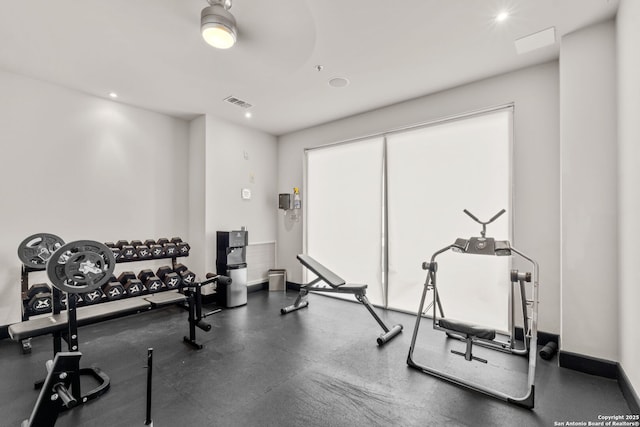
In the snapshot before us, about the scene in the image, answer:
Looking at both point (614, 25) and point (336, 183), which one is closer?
point (614, 25)

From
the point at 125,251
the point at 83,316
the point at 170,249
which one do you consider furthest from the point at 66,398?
the point at 170,249

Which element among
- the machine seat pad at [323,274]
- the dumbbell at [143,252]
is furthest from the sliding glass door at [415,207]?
the dumbbell at [143,252]

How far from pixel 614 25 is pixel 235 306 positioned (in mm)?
5344

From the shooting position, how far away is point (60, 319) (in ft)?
7.67

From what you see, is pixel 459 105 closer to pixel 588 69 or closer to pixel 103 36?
pixel 588 69

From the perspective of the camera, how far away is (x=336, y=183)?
4969 millimetres

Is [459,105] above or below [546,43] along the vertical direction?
below

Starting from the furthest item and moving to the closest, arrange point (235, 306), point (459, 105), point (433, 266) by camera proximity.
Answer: point (235, 306) → point (459, 105) → point (433, 266)

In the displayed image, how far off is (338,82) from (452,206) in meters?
2.17

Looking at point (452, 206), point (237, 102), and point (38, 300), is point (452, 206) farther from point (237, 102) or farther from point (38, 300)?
point (38, 300)

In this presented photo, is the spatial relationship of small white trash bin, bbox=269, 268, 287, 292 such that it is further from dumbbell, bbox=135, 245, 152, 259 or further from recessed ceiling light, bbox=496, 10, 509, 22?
recessed ceiling light, bbox=496, 10, 509, 22

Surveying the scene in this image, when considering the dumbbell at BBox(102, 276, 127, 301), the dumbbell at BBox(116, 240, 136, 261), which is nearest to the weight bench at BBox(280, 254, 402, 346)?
the dumbbell at BBox(102, 276, 127, 301)

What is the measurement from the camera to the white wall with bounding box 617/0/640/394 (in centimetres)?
196

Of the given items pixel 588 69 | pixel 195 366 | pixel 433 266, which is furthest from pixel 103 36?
pixel 588 69
